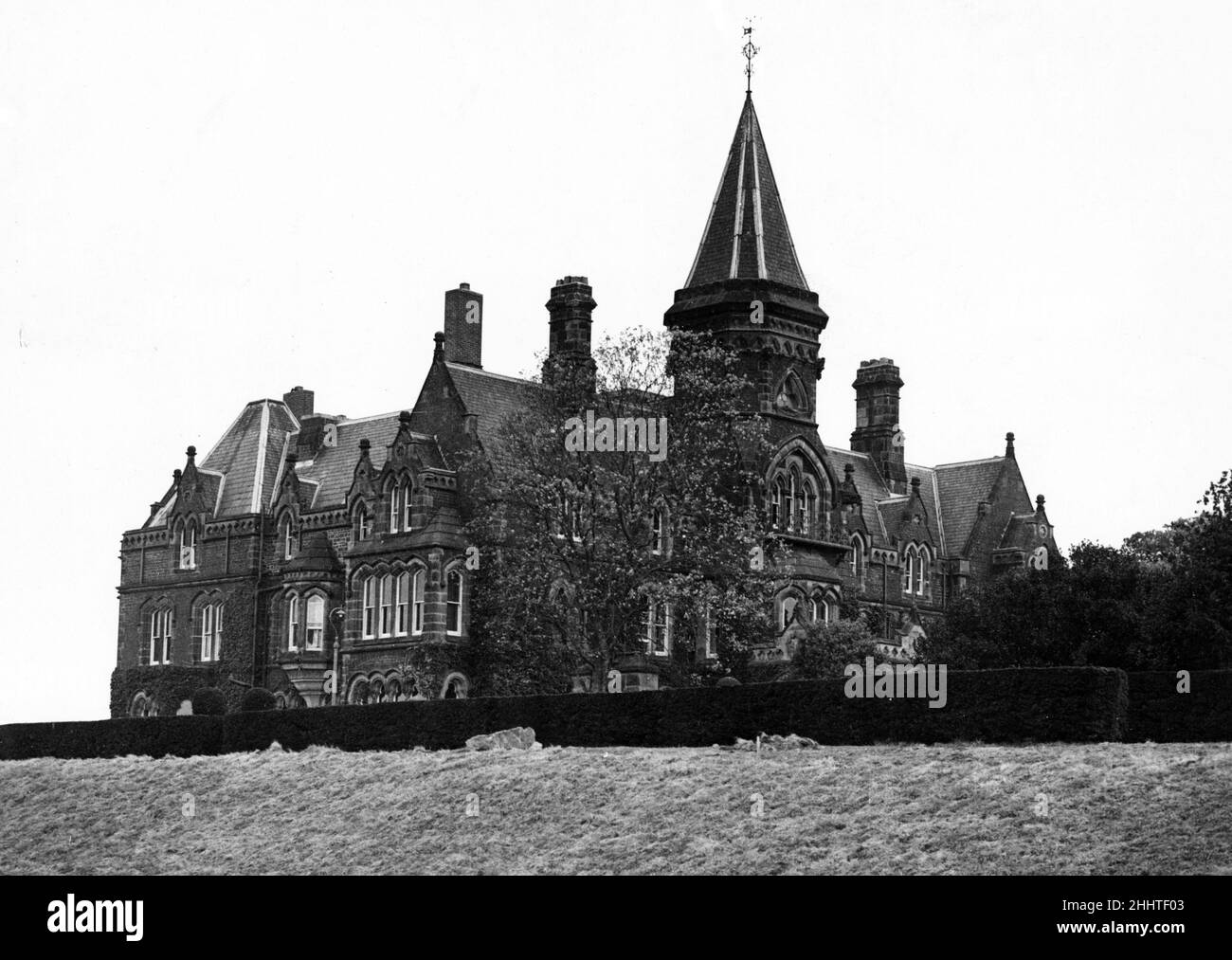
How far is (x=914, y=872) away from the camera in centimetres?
2762

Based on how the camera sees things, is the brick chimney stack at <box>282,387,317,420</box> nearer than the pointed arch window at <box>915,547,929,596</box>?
Yes

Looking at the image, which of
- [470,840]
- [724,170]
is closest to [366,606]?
[724,170]

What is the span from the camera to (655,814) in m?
33.7

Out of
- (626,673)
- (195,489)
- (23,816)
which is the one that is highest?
(195,489)

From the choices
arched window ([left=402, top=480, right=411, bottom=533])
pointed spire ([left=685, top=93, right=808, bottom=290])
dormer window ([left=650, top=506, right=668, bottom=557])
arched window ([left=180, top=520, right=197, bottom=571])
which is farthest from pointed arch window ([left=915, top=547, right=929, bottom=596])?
arched window ([left=180, top=520, right=197, bottom=571])

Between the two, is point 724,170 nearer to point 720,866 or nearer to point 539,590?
point 539,590

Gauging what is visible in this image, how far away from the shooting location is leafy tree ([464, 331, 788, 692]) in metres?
57.4

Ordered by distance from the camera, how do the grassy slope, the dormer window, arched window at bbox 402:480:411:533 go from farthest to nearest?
arched window at bbox 402:480:411:533 < the dormer window < the grassy slope

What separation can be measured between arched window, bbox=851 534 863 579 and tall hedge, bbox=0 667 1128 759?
33039 millimetres

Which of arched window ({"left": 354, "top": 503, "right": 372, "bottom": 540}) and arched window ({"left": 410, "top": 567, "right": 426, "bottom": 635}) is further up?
arched window ({"left": 354, "top": 503, "right": 372, "bottom": 540})

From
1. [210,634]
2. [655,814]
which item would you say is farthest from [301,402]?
[655,814]

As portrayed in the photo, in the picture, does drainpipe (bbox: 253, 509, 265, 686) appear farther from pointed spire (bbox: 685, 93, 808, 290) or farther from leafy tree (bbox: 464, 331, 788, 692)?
pointed spire (bbox: 685, 93, 808, 290)

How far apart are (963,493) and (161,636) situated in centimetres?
3314
